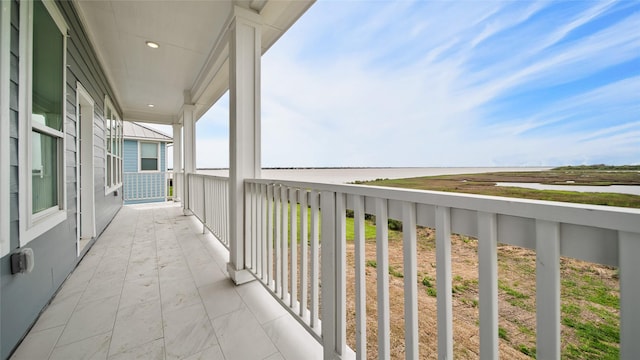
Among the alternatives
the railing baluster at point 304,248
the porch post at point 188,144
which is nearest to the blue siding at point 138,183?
the porch post at point 188,144

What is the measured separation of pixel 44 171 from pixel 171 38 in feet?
7.08

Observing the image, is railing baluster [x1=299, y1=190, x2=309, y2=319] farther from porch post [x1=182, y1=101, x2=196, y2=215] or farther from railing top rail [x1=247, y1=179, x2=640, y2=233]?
porch post [x1=182, y1=101, x2=196, y2=215]

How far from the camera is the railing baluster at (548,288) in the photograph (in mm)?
583

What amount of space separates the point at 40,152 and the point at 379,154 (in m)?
2.53

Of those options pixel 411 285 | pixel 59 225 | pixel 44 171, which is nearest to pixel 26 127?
pixel 44 171

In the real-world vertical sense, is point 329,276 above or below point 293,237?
below

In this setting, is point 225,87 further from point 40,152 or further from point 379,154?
point 379,154

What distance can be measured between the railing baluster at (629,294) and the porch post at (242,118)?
2.30m

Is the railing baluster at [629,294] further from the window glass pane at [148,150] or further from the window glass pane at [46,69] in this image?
the window glass pane at [148,150]

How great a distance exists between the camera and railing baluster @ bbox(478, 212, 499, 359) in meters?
0.69

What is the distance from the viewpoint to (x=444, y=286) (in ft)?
2.62

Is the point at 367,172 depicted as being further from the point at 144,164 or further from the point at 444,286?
the point at 144,164

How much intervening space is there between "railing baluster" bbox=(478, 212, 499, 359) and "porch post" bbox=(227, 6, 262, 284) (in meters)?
2.03

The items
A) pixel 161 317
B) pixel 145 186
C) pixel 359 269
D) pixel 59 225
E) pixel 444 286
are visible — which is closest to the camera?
pixel 444 286
